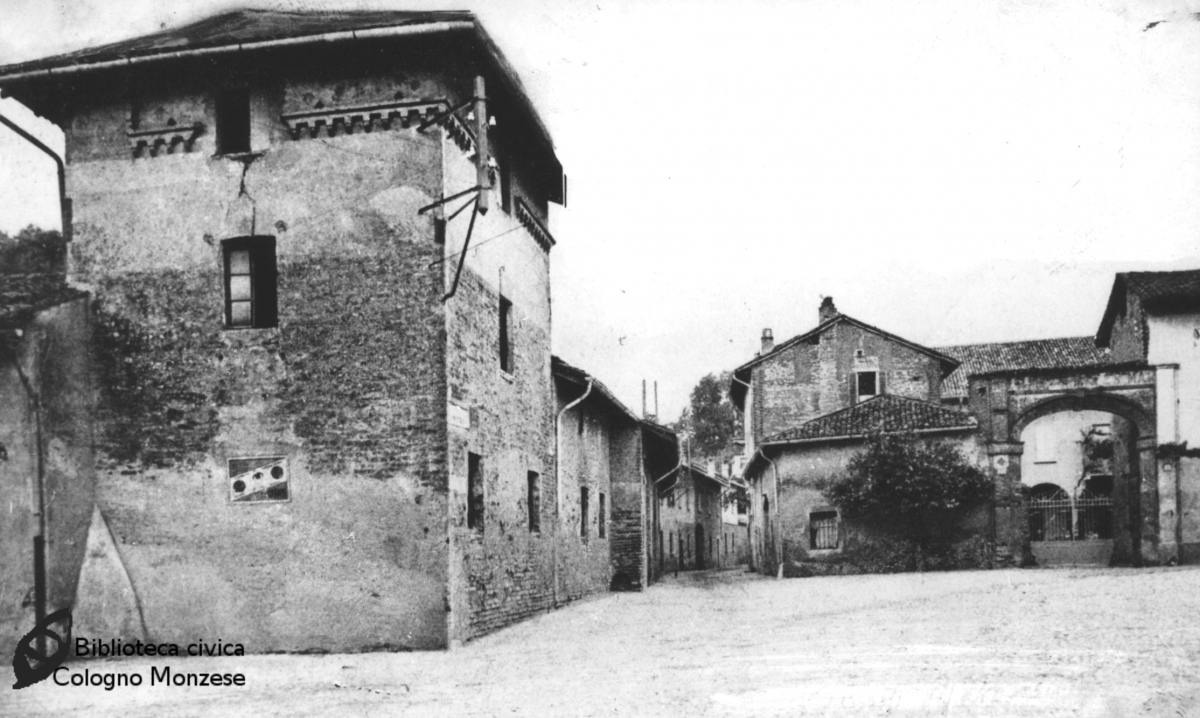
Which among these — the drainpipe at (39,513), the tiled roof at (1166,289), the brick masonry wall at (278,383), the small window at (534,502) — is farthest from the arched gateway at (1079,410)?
the drainpipe at (39,513)

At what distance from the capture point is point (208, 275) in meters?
11.4

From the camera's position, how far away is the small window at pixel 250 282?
11.4m

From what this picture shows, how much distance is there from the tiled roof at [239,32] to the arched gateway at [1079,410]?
16.6 meters

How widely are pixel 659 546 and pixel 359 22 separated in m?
19.9

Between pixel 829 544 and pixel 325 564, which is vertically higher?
pixel 325 564

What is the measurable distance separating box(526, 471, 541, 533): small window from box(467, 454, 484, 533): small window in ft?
9.31

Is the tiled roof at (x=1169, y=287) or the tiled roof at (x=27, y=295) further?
the tiled roof at (x=1169, y=287)

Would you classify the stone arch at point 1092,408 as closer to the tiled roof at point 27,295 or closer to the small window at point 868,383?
the small window at point 868,383

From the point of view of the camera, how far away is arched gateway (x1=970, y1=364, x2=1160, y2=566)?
68.4 ft

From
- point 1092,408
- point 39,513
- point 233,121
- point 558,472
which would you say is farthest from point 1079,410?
point 39,513

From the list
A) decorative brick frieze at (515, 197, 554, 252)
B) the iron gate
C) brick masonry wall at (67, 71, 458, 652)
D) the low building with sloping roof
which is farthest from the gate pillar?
brick masonry wall at (67, 71, 458, 652)

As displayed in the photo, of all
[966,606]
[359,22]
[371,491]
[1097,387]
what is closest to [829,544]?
[1097,387]

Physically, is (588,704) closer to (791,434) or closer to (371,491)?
(371,491)

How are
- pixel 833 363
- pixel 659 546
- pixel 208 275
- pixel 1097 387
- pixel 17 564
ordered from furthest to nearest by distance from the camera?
pixel 833 363, pixel 659 546, pixel 1097 387, pixel 208 275, pixel 17 564
